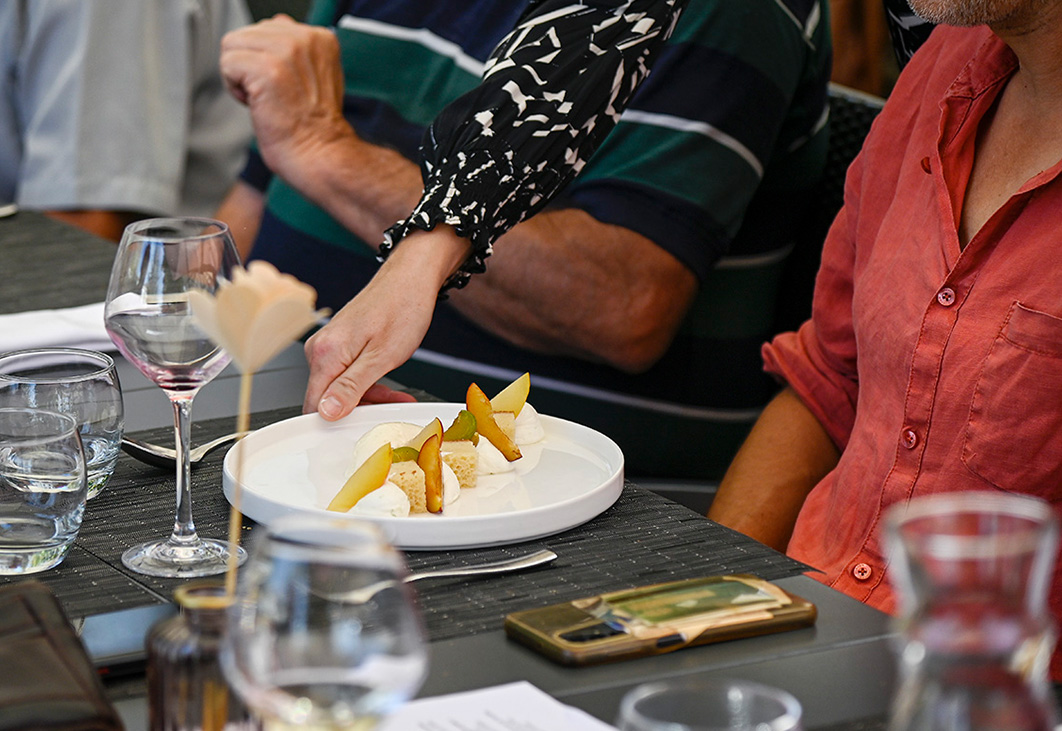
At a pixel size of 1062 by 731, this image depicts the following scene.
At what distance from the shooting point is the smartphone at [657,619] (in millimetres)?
740

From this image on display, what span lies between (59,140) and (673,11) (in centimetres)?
196

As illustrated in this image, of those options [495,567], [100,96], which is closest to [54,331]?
[495,567]

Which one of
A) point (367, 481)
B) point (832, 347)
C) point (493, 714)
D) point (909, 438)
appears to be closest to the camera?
point (493, 714)

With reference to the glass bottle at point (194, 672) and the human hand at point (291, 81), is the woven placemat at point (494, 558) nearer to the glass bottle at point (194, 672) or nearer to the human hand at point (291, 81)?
the glass bottle at point (194, 672)

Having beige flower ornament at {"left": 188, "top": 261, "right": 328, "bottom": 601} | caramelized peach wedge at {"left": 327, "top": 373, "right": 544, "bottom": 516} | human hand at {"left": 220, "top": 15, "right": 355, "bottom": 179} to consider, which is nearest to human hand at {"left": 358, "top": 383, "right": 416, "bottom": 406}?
caramelized peach wedge at {"left": 327, "top": 373, "right": 544, "bottom": 516}

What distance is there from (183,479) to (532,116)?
2.24 feet

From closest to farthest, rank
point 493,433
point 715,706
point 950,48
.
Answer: point 715,706
point 493,433
point 950,48

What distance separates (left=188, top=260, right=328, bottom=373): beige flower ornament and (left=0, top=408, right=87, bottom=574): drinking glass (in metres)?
0.37

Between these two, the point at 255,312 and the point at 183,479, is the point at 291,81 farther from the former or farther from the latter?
the point at 255,312

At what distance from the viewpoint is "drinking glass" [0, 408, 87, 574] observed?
88 centimetres

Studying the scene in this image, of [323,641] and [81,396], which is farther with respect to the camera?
[81,396]

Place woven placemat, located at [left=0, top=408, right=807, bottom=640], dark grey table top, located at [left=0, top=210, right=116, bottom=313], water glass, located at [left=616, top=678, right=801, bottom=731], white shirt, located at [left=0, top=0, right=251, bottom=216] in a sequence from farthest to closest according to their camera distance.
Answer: white shirt, located at [left=0, top=0, right=251, bottom=216] < dark grey table top, located at [left=0, top=210, right=116, bottom=313] < woven placemat, located at [left=0, top=408, right=807, bottom=640] < water glass, located at [left=616, top=678, right=801, bottom=731]

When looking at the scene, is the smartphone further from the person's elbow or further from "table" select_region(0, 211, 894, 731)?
the person's elbow

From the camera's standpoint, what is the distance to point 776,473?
57.6 inches
